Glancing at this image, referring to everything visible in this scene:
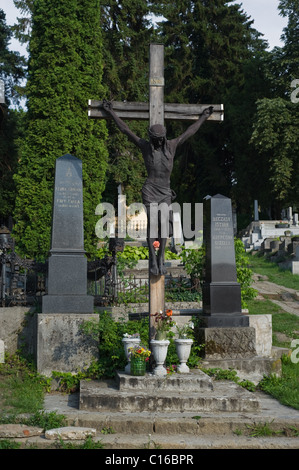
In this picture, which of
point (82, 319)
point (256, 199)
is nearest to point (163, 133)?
point (82, 319)

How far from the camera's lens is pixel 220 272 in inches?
310

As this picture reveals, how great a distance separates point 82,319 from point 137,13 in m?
23.7

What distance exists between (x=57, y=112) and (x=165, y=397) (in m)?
14.7

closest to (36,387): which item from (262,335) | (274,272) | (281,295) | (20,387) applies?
(20,387)

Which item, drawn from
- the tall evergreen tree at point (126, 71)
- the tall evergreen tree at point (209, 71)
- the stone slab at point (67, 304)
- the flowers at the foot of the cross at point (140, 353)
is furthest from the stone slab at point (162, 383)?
the tall evergreen tree at point (209, 71)

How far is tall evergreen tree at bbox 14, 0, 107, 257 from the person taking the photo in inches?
686

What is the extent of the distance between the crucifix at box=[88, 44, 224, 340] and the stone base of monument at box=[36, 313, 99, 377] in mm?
1109

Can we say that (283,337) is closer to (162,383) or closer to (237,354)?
(237,354)

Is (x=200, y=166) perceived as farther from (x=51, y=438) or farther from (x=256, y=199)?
(x=51, y=438)

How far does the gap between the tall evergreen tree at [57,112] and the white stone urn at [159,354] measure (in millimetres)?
11515

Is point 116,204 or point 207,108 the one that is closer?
point 207,108

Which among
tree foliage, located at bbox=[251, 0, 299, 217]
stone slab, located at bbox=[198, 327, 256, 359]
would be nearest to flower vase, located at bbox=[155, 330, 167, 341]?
stone slab, located at bbox=[198, 327, 256, 359]

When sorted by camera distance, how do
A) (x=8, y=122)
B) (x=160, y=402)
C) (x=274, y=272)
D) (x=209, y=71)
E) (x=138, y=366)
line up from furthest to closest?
(x=209, y=71), (x=8, y=122), (x=274, y=272), (x=138, y=366), (x=160, y=402)

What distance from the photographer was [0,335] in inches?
304
